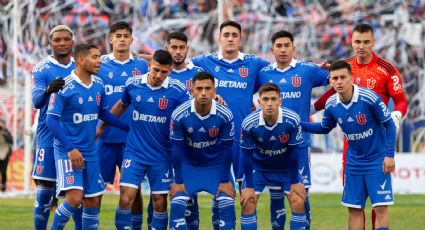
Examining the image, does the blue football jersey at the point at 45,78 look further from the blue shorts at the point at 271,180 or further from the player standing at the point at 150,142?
the blue shorts at the point at 271,180

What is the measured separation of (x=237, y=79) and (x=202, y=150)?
121 cm

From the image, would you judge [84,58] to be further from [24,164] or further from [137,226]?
[24,164]

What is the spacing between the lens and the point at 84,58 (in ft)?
39.2

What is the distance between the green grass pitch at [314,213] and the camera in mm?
15617

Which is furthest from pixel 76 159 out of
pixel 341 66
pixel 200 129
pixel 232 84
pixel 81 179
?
pixel 341 66

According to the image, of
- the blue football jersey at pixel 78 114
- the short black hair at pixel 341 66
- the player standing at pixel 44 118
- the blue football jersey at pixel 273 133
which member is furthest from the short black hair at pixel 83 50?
the short black hair at pixel 341 66

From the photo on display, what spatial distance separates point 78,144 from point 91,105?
0.47 m

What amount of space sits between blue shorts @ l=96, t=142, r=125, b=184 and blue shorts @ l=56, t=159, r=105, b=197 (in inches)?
39.6

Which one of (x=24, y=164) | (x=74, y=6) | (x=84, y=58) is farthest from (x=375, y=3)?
(x=84, y=58)

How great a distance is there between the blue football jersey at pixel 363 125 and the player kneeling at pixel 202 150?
1268 mm

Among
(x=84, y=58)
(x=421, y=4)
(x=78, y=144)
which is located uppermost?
(x=421, y=4)

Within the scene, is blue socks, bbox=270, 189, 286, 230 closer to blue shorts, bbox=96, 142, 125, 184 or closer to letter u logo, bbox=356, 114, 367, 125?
letter u logo, bbox=356, 114, 367, 125

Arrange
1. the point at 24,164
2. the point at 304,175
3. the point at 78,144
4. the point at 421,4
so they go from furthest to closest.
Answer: the point at 421,4 → the point at 24,164 → the point at 304,175 → the point at 78,144

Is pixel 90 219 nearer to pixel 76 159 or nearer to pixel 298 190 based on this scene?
pixel 76 159
